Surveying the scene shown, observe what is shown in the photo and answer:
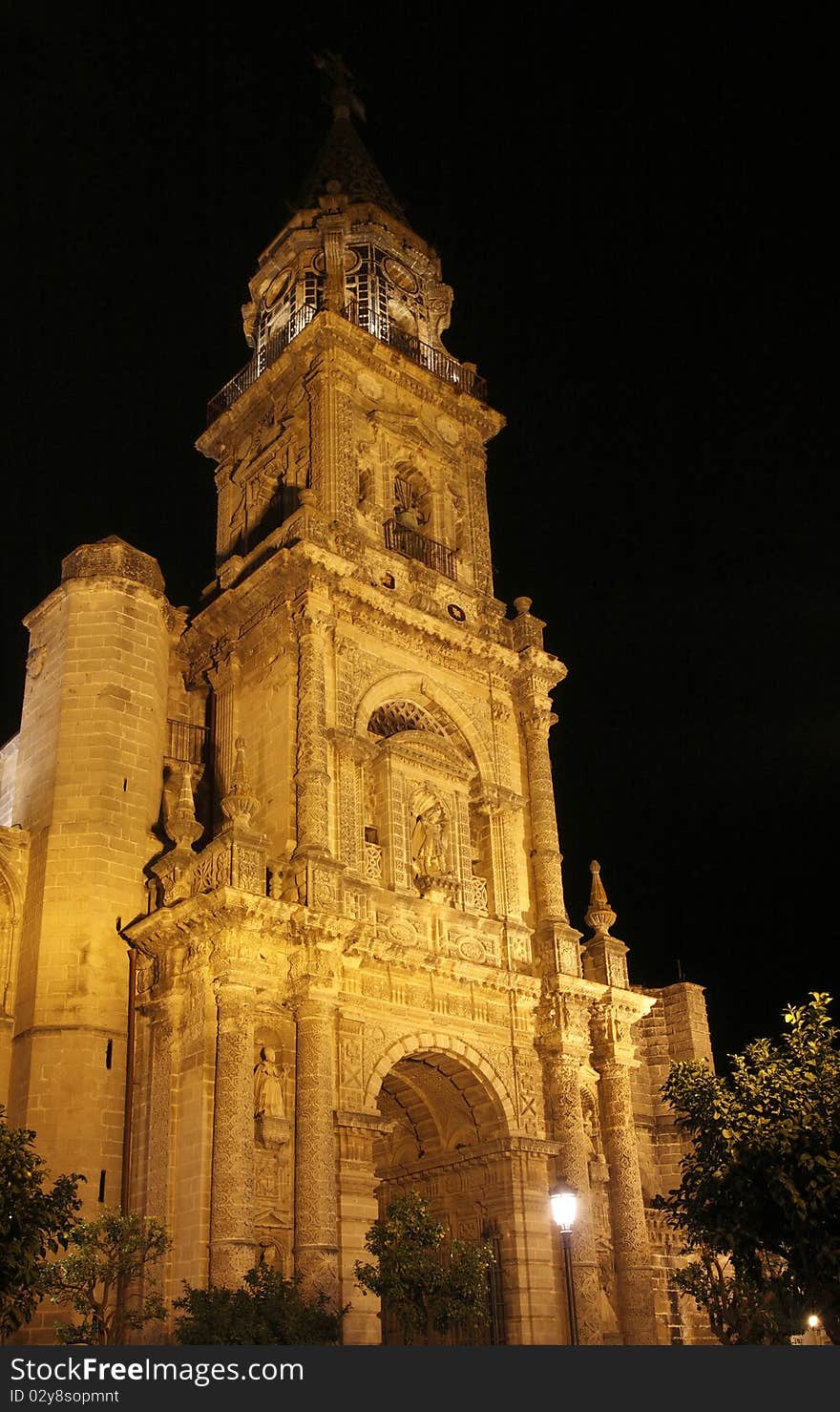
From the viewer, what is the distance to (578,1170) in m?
25.9

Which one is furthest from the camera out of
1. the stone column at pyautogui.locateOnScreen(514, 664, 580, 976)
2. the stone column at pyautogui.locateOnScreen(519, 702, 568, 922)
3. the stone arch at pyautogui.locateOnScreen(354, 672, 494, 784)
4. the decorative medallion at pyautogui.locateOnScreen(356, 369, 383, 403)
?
the decorative medallion at pyautogui.locateOnScreen(356, 369, 383, 403)

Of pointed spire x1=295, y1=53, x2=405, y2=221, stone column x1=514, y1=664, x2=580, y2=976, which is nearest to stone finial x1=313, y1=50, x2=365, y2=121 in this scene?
pointed spire x1=295, y1=53, x2=405, y2=221

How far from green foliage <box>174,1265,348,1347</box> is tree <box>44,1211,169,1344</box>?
91 centimetres

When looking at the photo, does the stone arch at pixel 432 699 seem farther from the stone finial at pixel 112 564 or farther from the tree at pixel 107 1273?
the tree at pixel 107 1273

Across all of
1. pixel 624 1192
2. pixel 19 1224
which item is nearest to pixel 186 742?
pixel 624 1192

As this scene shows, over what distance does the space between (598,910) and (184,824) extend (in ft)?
34.0

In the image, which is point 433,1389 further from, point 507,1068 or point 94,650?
point 94,650

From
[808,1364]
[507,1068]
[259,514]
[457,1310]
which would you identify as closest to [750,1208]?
[457,1310]

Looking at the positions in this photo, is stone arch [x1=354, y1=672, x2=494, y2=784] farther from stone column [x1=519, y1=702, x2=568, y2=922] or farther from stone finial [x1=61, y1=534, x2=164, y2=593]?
stone finial [x1=61, y1=534, x2=164, y2=593]

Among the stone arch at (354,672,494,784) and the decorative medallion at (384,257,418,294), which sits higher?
the decorative medallion at (384,257,418,294)

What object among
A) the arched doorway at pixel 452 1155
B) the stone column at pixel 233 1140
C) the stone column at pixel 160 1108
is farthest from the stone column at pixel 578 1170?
the stone column at pixel 160 1108

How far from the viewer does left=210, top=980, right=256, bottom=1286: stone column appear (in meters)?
20.5

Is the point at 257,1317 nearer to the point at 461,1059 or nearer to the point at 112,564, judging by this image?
the point at 461,1059

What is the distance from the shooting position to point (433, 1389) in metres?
10.4
